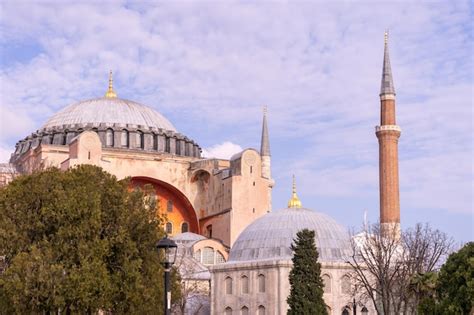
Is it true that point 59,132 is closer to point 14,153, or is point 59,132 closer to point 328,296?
point 14,153

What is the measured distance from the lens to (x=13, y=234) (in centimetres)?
2241

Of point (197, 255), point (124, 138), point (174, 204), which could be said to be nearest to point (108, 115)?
point (124, 138)

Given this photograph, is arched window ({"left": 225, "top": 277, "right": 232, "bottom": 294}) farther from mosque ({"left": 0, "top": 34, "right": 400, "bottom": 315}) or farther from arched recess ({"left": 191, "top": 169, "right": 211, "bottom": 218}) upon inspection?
arched recess ({"left": 191, "top": 169, "right": 211, "bottom": 218})

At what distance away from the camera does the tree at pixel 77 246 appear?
70.0ft

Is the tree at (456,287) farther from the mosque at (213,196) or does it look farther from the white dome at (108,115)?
the white dome at (108,115)

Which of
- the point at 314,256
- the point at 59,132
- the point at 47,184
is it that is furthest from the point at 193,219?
the point at 47,184

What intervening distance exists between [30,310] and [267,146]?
40946 millimetres

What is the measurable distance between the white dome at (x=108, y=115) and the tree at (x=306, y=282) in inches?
877

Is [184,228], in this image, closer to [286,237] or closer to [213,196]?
[213,196]

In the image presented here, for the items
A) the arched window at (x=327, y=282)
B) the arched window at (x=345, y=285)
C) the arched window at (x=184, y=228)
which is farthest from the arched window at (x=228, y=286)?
the arched window at (x=184, y=228)

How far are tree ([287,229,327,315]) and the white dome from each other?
2228 centimetres

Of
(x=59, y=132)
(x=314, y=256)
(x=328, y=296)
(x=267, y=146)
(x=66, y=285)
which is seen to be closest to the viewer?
(x=66, y=285)

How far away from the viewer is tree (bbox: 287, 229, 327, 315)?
1175 inches

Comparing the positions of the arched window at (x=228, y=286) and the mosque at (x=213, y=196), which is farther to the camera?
the arched window at (x=228, y=286)
